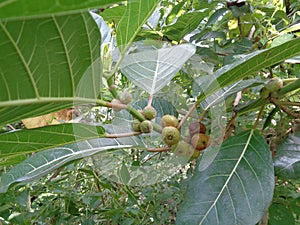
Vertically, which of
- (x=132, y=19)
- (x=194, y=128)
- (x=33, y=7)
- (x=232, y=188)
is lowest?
(x=232, y=188)

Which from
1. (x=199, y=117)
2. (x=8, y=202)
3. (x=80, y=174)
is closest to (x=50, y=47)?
(x=199, y=117)

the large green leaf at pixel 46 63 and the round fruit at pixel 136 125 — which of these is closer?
the large green leaf at pixel 46 63

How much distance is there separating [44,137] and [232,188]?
35cm

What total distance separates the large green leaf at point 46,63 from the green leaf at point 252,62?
27 centimetres

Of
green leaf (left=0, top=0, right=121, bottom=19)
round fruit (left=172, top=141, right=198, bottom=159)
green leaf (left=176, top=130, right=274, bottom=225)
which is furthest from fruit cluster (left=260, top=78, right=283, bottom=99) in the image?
green leaf (left=0, top=0, right=121, bottom=19)

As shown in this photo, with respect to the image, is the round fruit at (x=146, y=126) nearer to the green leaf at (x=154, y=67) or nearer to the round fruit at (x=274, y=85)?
the green leaf at (x=154, y=67)

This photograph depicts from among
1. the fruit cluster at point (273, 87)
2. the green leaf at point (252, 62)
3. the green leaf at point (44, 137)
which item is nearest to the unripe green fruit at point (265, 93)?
the fruit cluster at point (273, 87)

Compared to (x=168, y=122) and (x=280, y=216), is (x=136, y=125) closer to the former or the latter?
(x=168, y=122)

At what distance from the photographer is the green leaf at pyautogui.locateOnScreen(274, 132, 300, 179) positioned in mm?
788

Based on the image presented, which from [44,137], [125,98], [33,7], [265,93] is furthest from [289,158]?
[33,7]

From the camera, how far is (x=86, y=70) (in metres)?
0.50

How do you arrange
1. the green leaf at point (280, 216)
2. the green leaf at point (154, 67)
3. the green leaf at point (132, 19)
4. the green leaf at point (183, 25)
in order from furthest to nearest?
the green leaf at point (183, 25), the green leaf at point (280, 216), the green leaf at point (154, 67), the green leaf at point (132, 19)

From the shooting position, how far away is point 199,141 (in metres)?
0.74

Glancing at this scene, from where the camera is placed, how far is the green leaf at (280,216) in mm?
928
